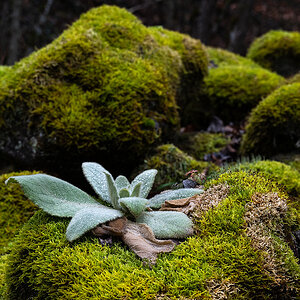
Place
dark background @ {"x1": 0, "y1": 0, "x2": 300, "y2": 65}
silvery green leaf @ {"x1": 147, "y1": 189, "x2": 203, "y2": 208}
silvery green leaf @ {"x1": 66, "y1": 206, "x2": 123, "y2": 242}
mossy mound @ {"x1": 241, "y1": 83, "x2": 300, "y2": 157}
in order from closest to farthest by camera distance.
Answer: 1. silvery green leaf @ {"x1": 66, "y1": 206, "x2": 123, "y2": 242}
2. silvery green leaf @ {"x1": 147, "y1": 189, "x2": 203, "y2": 208}
3. mossy mound @ {"x1": 241, "y1": 83, "x2": 300, "y2": 157}
4. dark background @ {"x1": 0, "y1": 0, "x2": 300, "y2": 65}

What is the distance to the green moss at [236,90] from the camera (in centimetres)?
540

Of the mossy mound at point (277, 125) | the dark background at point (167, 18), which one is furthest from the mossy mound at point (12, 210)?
the dark background at point (167, 18)

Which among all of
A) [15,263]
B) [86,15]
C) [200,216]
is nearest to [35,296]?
[15,263]

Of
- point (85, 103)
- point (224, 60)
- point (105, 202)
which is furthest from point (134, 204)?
point (224, 60)

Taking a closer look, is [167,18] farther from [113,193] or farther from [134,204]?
[134,204]

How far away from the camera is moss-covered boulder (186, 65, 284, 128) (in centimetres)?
541

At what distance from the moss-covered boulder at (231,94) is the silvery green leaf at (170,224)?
143 inches

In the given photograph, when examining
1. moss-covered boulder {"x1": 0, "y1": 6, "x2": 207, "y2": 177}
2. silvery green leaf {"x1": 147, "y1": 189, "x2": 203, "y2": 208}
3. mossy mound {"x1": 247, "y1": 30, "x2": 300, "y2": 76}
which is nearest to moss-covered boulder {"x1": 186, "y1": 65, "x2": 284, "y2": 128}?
moss-covered boulder {"x1": 0, "y1": 6, "x2": 207, "y2": 177}

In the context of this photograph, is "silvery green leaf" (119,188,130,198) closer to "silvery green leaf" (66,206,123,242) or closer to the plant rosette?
the plant rosette

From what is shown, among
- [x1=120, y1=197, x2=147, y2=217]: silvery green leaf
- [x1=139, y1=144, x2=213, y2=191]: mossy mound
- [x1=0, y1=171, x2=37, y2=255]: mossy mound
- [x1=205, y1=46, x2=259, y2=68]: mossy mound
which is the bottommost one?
[x1=0, y1=171, x2=37, y2=255]: mossy mound

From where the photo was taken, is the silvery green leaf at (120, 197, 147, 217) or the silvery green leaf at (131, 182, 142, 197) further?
the silvery green leaf at (131, 182, 142, 197)

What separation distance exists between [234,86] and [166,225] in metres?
4.25

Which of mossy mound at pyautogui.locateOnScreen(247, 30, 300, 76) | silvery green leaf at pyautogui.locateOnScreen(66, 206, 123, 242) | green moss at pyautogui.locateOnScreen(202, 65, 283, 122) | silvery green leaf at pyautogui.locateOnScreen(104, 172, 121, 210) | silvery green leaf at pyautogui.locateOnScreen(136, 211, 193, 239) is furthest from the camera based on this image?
mossy mound at pyautogui.locateOnScreen(247, 30, 300, 76)

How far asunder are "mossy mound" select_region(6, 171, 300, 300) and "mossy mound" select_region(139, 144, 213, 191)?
1284 mm
